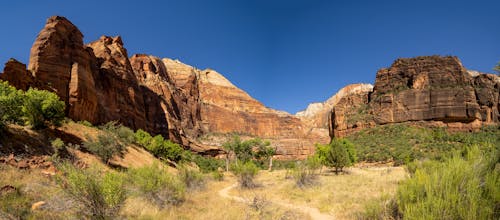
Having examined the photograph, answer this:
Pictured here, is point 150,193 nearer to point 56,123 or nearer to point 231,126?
point 56,123

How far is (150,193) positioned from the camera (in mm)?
11391

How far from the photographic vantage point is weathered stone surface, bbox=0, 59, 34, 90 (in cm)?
2977

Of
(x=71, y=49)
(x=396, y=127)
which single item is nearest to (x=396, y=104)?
(x=396, y=127)

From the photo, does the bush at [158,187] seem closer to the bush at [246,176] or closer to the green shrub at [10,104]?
the bush at [246,176]

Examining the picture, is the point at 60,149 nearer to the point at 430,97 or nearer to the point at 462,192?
the point at 462,192

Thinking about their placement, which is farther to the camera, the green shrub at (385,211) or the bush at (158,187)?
the bush at (158,187)

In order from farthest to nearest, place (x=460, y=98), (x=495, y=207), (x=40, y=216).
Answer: (x=460, y=98)
(x=40, y=216)
(x=495, y=207)

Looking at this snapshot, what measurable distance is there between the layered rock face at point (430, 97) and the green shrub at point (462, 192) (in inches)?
2687

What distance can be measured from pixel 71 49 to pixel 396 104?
73977 mm

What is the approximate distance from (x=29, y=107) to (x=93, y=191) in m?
22.5

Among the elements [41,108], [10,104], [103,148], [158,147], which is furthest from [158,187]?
[158,147]

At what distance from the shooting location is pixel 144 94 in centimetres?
7275

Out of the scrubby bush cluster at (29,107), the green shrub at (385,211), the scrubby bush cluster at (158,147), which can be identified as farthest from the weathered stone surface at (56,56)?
the green shrub at (385,211)

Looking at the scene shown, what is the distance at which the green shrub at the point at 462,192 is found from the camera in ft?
13.9
